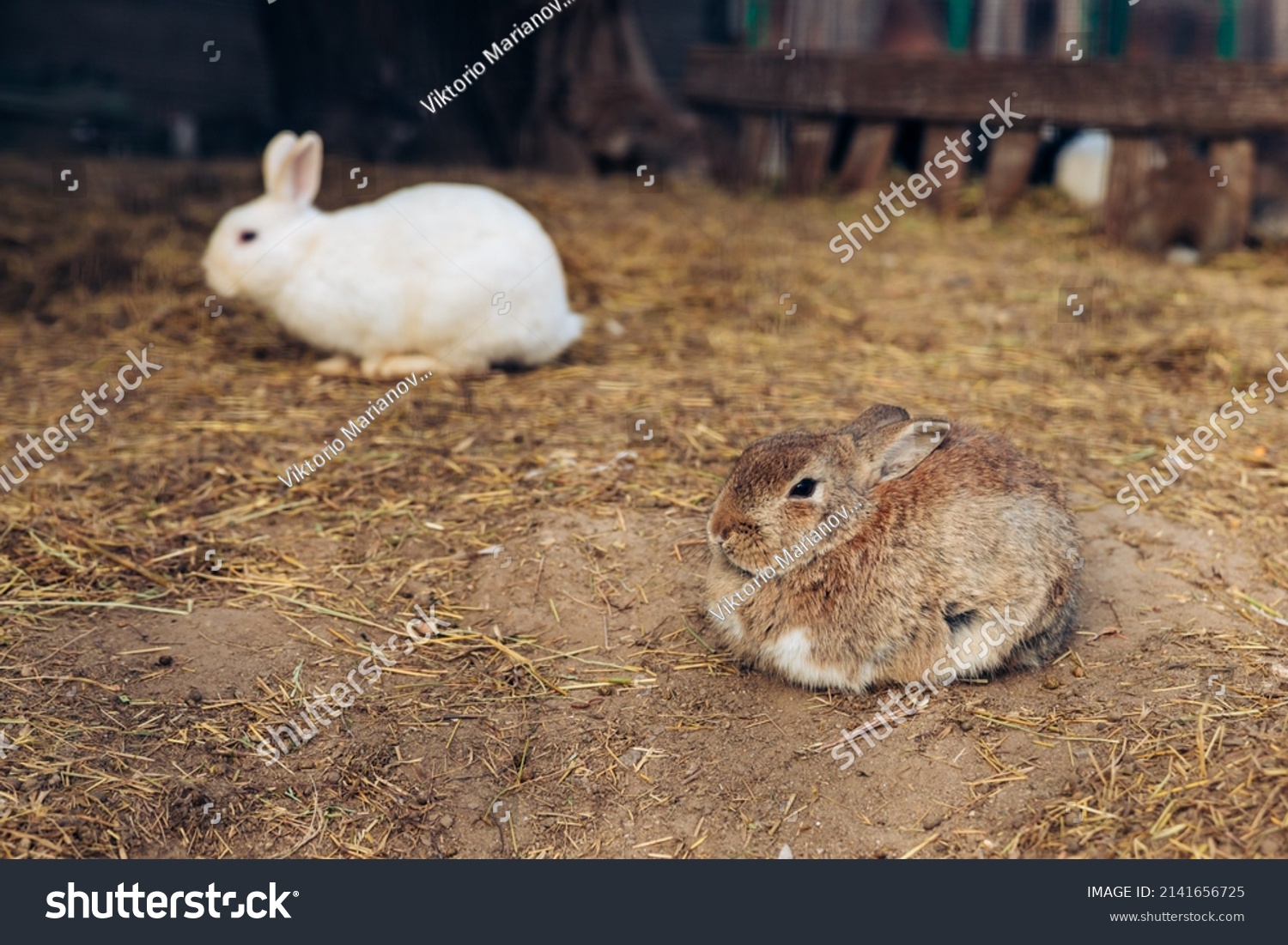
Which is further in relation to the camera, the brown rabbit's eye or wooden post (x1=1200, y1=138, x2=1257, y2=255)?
wooden post (x1=1200, y1=138, x2=1257, y2=255)

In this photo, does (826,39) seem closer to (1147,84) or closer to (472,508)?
(1147,84)

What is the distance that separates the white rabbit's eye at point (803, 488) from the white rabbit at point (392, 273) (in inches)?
107

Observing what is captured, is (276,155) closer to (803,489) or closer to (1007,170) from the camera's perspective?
(803,489)

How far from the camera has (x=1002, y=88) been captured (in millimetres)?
8773

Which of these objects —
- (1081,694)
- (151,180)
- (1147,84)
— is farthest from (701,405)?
(151,180)

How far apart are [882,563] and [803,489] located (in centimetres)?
31

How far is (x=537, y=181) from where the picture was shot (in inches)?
388

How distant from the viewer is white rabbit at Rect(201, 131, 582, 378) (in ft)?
19.1

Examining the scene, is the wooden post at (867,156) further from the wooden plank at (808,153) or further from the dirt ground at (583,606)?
the dirt ground at (583,606)

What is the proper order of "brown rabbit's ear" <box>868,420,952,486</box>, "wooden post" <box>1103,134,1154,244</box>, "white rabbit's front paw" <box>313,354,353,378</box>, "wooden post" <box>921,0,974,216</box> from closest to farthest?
"brown rabbit's ear" <box>868,420,952,486</box>
"white rabbit's front paw" <box>313,354,353,378</box>
"wooden post" <box>1103,134,1154,244</box>
"wooden post" <box>921,0,974,216</box>

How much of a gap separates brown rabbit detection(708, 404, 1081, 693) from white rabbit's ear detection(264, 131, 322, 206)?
3226 millimetres

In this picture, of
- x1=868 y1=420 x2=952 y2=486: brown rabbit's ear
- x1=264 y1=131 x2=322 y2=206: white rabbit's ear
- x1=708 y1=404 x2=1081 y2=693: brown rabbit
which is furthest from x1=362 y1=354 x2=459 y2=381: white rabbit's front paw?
x1=868 y1=420 x2=952 y2=486: brown rabbit's ear

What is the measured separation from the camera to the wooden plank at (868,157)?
9.54 metres

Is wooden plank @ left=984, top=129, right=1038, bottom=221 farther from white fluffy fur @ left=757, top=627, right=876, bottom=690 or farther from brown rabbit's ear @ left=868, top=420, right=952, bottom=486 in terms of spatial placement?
white fluffy fur @ left=757, top=627, right=876, bottom=690
